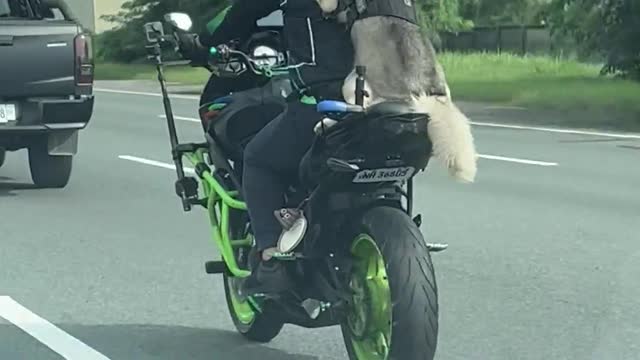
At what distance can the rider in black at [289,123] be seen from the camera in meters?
5.07

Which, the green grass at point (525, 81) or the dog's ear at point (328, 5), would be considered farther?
the green grass at point (525, 81)

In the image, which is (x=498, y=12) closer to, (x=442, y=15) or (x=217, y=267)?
(x=442, y=15)

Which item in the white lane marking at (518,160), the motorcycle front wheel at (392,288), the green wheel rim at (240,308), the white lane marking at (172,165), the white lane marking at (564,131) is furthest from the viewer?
the white lane marking at (564,131)

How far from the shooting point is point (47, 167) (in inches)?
481

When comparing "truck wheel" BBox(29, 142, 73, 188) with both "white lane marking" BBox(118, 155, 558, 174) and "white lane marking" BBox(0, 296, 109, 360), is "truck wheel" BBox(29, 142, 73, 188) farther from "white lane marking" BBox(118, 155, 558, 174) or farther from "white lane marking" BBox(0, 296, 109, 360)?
"white lane marking" BBox(0, 296, 109, 360)

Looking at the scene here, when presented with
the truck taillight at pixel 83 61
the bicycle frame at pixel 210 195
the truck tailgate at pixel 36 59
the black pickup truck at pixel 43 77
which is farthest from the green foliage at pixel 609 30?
the bicycle frame at pixel 210 195

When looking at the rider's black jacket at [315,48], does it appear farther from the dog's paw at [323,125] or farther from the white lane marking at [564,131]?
the white lane marking at [564,131]

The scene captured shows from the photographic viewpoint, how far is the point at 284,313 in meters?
5.62

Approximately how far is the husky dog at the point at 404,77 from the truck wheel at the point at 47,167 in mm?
7620

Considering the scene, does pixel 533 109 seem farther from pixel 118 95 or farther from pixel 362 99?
pixel 362 99

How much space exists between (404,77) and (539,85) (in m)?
25.4

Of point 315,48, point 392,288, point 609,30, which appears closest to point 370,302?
point 392,288

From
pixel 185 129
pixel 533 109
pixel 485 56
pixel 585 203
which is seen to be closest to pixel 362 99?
pixel 585 203

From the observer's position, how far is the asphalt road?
6344 mm
